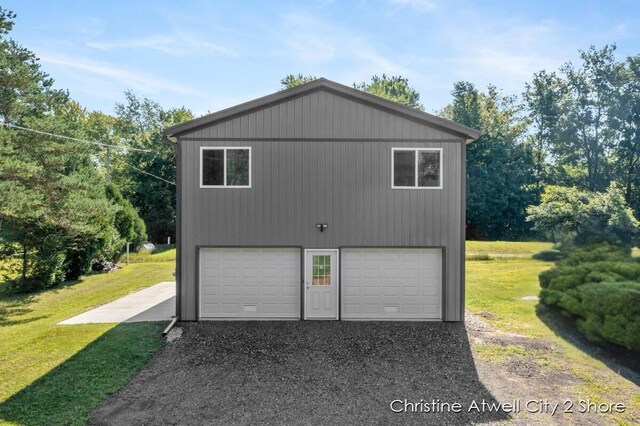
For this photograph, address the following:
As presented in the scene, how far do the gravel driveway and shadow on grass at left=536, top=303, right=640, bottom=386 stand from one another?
2.23 m

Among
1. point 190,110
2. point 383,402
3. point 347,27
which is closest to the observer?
point 383,402

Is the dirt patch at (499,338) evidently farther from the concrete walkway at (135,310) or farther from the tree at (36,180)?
the tree at (36,180)

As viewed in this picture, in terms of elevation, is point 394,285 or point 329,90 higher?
point 329,90

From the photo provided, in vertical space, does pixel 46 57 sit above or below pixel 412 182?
above

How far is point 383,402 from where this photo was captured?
5988 mm

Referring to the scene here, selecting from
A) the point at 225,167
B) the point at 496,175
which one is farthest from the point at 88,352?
the point at 496,175

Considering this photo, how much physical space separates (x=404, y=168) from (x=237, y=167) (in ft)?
14.3

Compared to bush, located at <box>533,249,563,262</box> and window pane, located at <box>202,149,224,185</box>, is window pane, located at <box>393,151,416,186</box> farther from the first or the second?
bush, located at <box>533,249,563,262</box>

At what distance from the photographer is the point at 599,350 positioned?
774 cm

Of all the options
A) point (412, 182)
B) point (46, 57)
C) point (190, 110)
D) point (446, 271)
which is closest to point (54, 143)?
point (46, 57)

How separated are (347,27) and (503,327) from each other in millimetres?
10405

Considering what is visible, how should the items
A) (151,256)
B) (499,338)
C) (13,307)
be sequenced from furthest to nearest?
(151,256) < (13,307) < (499,338)

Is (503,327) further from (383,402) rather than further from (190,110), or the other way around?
(190,110)

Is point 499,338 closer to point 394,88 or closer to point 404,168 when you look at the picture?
point 404,168
